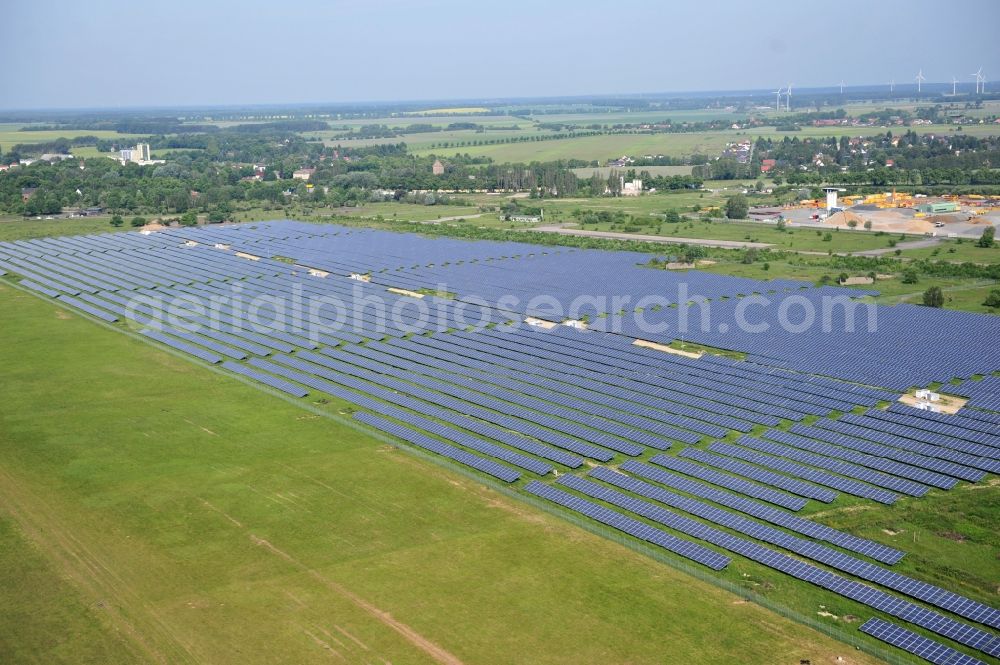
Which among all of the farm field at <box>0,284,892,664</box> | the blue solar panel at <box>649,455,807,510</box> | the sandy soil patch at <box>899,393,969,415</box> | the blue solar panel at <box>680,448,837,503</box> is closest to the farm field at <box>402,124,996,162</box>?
the sandy soil patch at <box>899,393,969,415</box>

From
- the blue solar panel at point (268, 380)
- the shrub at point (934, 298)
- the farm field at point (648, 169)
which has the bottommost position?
the blue solar panel at point (268, 380)

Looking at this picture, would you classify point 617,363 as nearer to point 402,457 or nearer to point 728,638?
point 402,457

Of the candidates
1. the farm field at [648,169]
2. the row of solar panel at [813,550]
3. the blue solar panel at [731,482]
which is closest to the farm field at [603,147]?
the farm field at [648,169]

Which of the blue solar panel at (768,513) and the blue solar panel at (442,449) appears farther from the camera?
the blue solar panel at (442,449)

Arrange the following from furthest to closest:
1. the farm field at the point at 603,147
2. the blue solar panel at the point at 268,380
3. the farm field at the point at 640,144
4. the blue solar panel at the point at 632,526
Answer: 1. the farm field at the point at 640,144
2. the farm field at the point at 603,147
3. the blue solar panel at the point at 268,380
4. the blue solar panel at the point at 632,526

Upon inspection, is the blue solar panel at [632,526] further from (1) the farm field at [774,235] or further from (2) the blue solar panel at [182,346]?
(1) the farm field at [774,235]

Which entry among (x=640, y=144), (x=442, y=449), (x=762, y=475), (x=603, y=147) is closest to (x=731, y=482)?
(x=762, y=475)

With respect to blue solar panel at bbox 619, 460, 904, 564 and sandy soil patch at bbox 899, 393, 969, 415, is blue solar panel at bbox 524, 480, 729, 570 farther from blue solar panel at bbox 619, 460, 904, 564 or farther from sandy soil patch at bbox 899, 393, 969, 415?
sandy soil patch at bbox 899, 393, 969, 415

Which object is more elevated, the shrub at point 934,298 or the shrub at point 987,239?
the shrub at point 987,239
